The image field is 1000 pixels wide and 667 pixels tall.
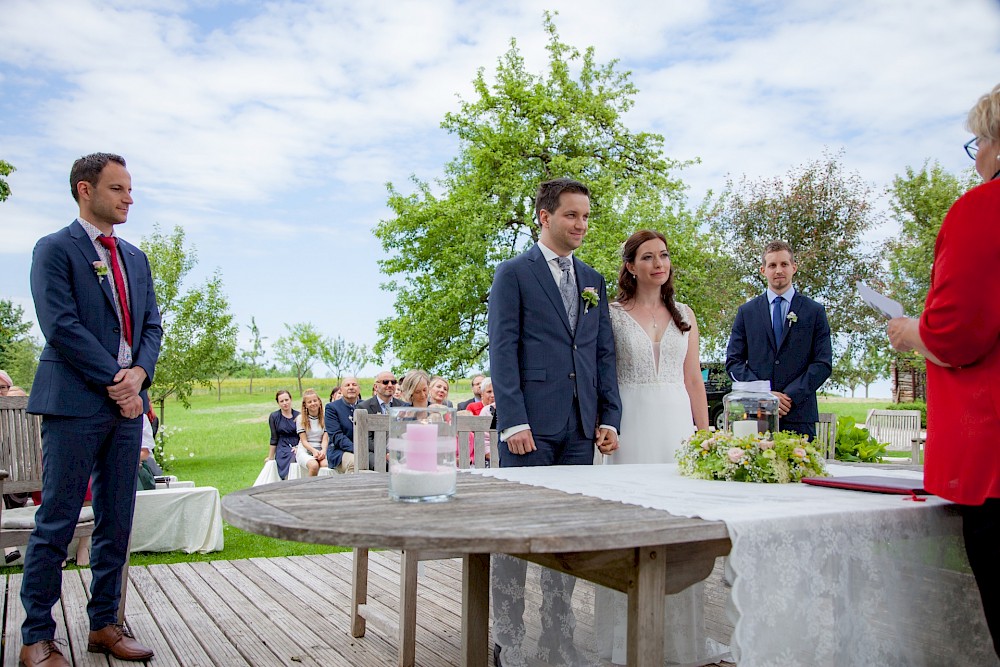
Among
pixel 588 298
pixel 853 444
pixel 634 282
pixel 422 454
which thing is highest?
pixel 634 282

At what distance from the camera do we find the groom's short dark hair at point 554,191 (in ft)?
10.4

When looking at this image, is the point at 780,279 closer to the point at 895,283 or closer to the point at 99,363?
the point at 99,363

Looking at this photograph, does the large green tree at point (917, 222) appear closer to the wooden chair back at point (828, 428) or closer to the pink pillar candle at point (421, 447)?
the wooden chair back at point (828, 428)

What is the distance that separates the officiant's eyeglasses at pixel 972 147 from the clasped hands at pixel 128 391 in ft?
9.62

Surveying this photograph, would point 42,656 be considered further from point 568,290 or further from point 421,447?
point 568,290

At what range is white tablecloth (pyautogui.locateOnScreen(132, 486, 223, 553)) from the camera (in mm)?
6043

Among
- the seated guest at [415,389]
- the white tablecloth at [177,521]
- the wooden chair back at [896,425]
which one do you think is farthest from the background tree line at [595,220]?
the white tablecloth at [177,521]

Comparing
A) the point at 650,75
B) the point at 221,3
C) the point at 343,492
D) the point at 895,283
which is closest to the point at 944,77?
the point at 895,283

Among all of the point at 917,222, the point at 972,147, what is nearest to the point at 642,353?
the point at 972,147

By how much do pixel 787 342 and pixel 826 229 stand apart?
15945 millimetres

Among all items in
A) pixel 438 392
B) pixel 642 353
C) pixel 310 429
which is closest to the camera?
pixel 642 353

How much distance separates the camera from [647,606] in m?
1.82

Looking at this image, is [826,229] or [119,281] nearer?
[119,281]

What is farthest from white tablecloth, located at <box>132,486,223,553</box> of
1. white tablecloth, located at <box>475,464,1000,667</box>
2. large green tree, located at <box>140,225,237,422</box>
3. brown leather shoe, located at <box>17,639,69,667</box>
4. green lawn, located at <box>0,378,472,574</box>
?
large green tree, located at <box>140,225,237,422</box>
